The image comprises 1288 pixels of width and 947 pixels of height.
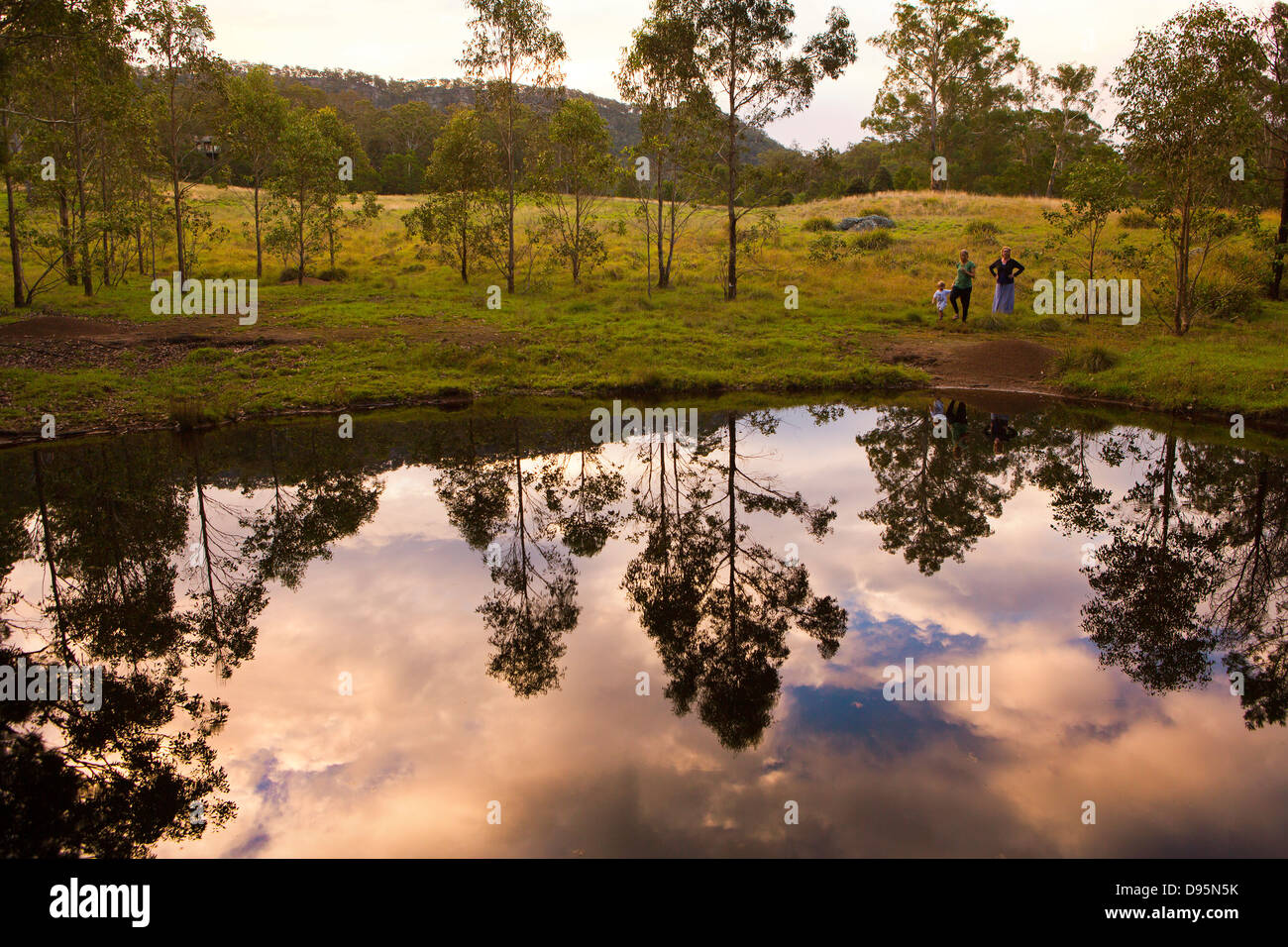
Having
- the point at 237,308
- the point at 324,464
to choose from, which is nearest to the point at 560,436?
the point at 324,464

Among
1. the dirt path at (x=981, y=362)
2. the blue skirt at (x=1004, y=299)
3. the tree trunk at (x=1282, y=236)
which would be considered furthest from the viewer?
the tree trunk at (x=1282, y=236)

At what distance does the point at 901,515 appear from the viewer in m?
11.4

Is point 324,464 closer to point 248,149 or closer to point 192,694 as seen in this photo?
point 192,694

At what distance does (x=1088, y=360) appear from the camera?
20.8m

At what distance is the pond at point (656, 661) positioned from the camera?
205 inches

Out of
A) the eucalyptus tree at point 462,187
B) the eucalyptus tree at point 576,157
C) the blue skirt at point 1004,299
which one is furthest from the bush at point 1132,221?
the eucalyptus tree at point 462,187

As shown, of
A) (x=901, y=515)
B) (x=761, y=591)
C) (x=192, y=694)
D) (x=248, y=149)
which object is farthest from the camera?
Answer: (x=248, y=149)

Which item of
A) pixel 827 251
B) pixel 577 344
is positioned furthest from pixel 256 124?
pixel 827 251

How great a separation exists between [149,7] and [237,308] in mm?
9529

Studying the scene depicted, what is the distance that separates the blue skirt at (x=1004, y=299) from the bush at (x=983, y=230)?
14245 mm

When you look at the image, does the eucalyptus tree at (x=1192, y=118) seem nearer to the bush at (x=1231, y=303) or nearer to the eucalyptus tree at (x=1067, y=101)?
the bush at (x=1231, y=303)

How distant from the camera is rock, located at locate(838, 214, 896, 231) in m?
42.9

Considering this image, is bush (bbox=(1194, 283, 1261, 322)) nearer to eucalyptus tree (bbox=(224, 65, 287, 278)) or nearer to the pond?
the pond
